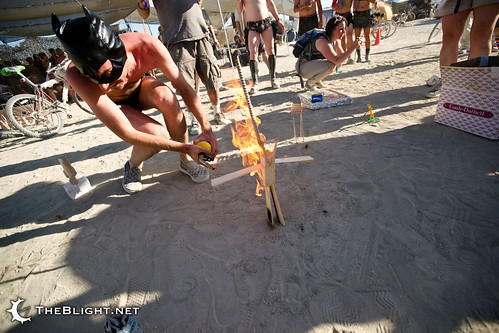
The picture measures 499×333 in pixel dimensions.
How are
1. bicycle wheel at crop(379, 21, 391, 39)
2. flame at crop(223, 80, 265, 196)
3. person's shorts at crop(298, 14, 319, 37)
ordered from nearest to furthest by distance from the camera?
flame at crop(223, 80, 265, 196) → person's shorts at crop(298, 14, 319, 37) → bicycle wheel at crop(379, 21, 391, 39)

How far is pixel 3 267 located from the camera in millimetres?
1888

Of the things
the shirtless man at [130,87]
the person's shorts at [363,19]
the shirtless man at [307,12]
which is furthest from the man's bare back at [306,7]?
the shirtless man at [130,87]

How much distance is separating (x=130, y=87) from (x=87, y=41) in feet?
2.91

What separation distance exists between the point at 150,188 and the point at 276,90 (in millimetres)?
4044

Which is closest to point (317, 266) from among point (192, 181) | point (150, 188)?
point (192, 181)

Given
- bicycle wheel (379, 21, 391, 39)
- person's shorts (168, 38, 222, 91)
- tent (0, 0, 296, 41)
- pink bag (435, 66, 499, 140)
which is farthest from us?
bicycle wheel (379, 21, 391, 39)

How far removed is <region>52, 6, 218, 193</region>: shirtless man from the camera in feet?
4.69

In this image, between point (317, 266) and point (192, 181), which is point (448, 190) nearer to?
point (317, 266)

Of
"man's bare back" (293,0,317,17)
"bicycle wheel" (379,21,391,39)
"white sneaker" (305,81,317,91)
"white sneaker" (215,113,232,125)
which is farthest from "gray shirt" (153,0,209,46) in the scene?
"bicycle wheel" (379,21,391,39)

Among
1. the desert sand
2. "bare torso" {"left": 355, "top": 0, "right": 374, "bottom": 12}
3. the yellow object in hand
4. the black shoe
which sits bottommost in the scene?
the desert sand

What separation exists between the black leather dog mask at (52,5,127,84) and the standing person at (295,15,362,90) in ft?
11.6

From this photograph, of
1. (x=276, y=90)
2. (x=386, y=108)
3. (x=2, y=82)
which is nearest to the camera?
(x=386, y=108)

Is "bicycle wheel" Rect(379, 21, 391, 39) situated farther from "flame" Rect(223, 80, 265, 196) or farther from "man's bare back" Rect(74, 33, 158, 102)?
"man's bare back" Rect(74, 33, 158, 102)

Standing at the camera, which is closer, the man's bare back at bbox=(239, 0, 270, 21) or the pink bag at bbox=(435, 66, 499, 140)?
the pink bag at bbox=(435, 66, 499, 140)
